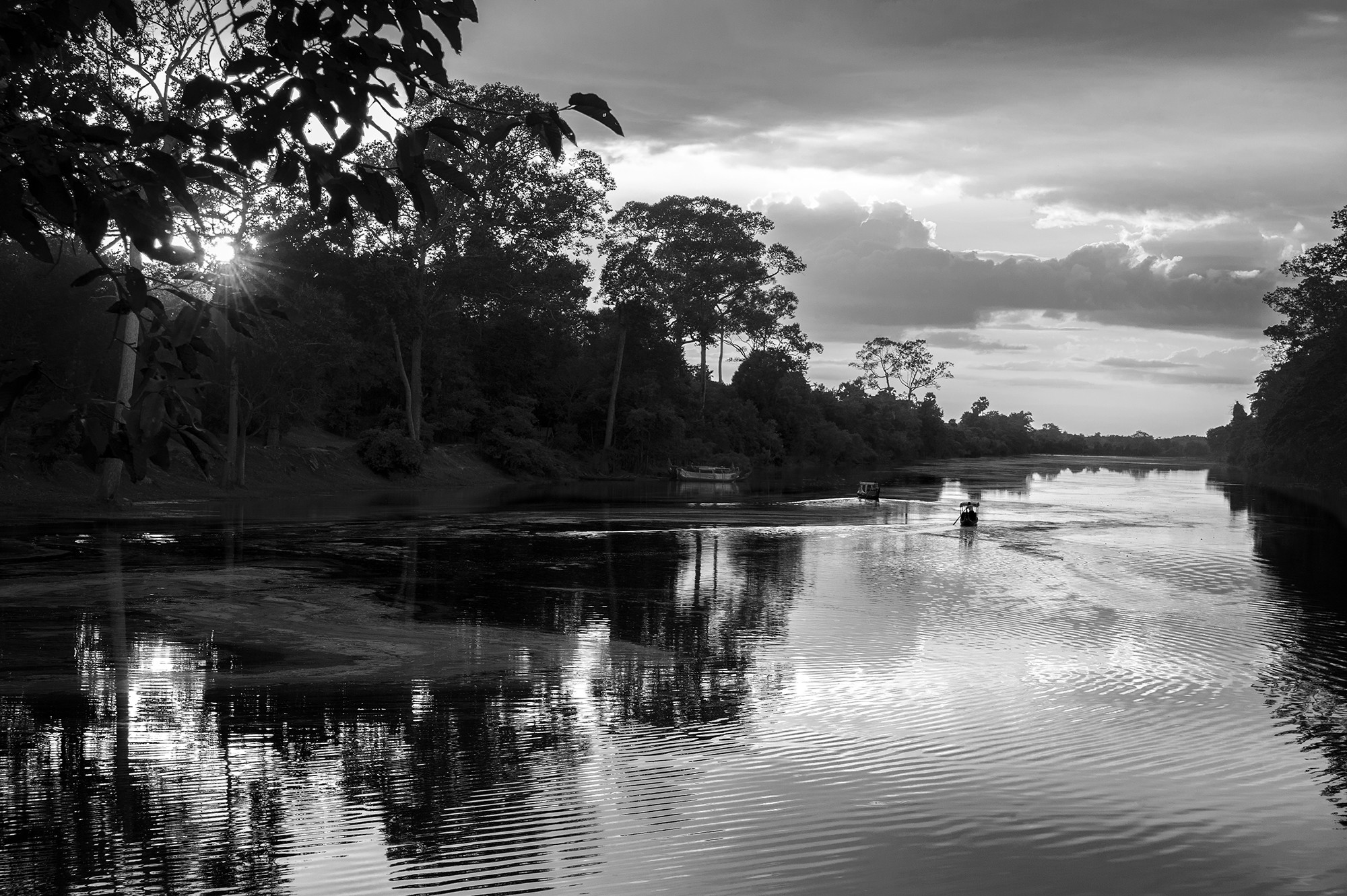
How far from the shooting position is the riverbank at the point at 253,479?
2936cm

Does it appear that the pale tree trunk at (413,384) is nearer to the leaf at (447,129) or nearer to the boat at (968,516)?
the boat at (968,516)

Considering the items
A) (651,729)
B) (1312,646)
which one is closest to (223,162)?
(651,729)

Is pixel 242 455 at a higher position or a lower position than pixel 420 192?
lower

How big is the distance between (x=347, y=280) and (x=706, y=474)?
23.7 meters

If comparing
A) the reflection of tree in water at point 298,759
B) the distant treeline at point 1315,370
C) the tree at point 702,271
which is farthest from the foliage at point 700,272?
the reflection of tree in water at point 298,759

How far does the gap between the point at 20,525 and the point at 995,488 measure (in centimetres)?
4913

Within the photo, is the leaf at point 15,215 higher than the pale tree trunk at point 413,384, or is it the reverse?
the pale tree trunk at point 413,384

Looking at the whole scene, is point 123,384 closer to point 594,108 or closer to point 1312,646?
point 1312,646

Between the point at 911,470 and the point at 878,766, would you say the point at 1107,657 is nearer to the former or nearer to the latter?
the point at 878,766

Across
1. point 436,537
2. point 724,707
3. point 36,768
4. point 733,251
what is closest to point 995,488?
point 733,251

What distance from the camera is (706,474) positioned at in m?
64.2

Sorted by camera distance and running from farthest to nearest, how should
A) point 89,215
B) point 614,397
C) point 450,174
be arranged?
1. point 614,397
2. point 450,174
3. point 89,215

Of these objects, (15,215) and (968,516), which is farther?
(968,516)

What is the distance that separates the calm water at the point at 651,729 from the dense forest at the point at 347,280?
2.22 metres
